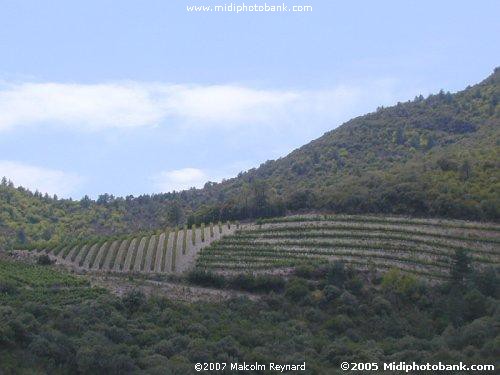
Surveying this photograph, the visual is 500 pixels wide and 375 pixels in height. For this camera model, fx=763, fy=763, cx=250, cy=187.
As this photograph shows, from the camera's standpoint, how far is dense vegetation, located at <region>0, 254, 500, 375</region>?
96.3 feet

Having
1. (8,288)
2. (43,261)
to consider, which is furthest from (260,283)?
(43,261)

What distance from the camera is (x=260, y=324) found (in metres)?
39.7

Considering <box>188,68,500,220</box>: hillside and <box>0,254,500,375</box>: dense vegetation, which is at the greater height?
<box>188,68,500,220</box>: hillside

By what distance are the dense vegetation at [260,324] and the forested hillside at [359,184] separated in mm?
16023

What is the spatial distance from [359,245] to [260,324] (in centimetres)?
1815

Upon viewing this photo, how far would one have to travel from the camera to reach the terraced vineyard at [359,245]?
173ft

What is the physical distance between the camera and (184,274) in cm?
5222

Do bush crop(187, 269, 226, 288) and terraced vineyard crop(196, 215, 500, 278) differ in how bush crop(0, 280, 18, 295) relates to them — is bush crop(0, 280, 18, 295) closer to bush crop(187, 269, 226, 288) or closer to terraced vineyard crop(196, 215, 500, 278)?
bush crop(187, 269, 226, 288)

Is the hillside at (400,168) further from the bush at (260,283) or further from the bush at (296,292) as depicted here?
the bush at (296,292)

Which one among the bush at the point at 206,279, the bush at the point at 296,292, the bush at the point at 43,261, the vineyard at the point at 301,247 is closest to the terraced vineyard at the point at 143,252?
the vineyard at the point at 301,247

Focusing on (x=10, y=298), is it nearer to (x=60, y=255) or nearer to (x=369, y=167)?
(x=60, y=255)

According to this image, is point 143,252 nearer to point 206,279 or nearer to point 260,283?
point 206,279

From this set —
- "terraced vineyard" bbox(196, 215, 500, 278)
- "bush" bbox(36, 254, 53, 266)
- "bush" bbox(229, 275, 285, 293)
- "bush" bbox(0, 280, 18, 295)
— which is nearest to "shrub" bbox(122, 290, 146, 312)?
"bush" bbox(0, 280, 18, 295)

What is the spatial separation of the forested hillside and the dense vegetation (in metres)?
16.0
